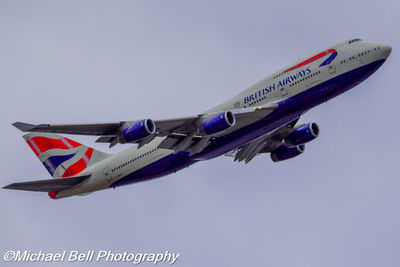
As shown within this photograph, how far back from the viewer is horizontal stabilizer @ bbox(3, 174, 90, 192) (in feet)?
153

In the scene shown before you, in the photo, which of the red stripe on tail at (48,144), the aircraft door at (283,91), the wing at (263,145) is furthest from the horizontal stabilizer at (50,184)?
the aircraft door at (283,91)

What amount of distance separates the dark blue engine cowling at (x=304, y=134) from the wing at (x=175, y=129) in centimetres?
693

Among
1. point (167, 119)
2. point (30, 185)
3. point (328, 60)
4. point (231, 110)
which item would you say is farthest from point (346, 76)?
point (30, 185)

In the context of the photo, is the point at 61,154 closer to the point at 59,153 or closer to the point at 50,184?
the point at 59,153

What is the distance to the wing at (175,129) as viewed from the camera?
41.6 metres

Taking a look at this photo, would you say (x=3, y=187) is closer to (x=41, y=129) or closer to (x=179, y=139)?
(x=41, y=129)

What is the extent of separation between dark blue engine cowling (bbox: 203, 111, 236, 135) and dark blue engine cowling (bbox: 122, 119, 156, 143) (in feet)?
11.7

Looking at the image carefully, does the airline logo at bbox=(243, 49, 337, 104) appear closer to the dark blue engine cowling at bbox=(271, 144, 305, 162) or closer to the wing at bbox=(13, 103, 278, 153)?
the wing at bbox=(13, 103, 278, 153)

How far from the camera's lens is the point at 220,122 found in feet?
138

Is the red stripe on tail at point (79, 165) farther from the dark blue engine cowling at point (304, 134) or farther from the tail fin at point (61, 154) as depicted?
the dark blue engine cowling at point (304, 134)

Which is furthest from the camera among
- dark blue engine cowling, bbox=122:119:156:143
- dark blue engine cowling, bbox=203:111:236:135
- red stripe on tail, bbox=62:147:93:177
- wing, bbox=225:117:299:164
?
red stripe on tail, bbox=62:147:93:177

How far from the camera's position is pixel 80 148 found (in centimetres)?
5556

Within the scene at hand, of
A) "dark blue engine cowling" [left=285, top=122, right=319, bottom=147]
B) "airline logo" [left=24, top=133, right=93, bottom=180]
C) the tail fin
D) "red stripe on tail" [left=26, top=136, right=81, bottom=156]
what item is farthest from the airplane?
"red stripe on tail" [left=26, top=136, right=81, bottom=156]

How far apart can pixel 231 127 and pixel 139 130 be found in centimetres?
598
